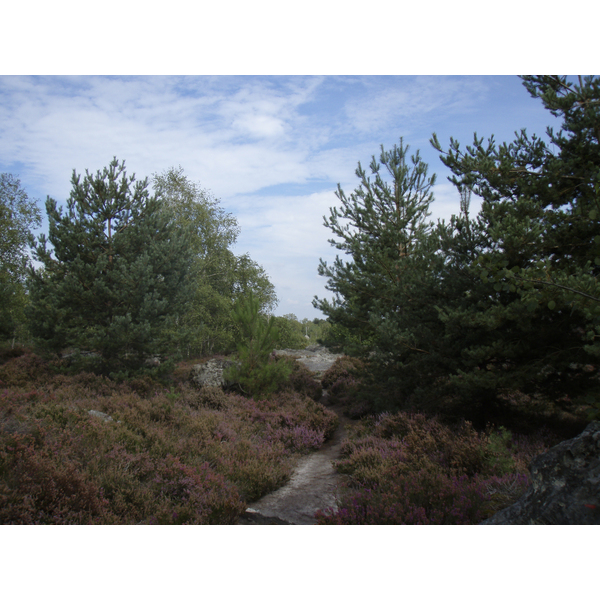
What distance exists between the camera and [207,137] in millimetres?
6410

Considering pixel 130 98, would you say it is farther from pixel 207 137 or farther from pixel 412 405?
pixel 412 405

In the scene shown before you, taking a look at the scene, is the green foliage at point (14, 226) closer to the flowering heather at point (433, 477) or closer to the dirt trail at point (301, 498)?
the dirt trail at point (301, 498)

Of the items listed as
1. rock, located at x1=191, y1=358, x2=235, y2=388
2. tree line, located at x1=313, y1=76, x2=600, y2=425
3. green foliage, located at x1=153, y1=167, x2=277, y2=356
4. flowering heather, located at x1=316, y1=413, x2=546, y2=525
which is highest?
green foliage, located at x1=153, y1=167, x2=277, y2=356

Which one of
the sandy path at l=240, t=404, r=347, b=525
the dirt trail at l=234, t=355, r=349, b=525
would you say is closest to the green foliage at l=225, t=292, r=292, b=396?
the dirt trail at l=234, t=355, r=349, b=525

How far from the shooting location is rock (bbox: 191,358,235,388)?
1178 cm

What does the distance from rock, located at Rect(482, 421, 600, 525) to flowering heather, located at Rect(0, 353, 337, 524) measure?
3.21m

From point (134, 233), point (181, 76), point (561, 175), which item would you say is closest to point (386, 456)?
point (561, 175)

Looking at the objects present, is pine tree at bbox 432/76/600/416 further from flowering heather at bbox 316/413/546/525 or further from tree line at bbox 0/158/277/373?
tree line at bbox 0/158/277/373

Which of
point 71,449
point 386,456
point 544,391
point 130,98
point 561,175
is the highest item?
point 130,98

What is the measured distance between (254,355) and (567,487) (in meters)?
8.68

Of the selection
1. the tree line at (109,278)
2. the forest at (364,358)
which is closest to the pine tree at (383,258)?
the forest at (364,358)

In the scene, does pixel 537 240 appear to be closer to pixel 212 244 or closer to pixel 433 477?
pixel 433 477

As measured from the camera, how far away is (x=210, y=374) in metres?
12.2

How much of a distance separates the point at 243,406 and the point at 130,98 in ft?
24.6
